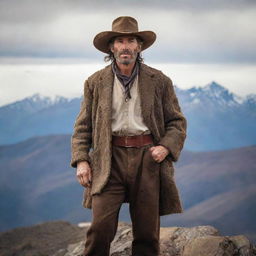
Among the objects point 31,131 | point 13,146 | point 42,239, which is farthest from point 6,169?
point 42,239

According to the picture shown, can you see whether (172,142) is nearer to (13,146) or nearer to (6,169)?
(6,169)

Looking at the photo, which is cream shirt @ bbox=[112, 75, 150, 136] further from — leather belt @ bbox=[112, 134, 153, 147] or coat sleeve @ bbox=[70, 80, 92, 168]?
coat sleeve @ bbox=[70, 80, 92, 168]

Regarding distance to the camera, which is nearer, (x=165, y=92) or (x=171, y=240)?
(x=165, y=92)

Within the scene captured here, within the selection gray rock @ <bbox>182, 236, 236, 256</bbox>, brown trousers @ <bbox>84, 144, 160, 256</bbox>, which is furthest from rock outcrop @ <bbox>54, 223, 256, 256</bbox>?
brown trousers @ <bbox>84, 144, 160, 256</bbox>

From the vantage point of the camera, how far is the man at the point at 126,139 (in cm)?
473

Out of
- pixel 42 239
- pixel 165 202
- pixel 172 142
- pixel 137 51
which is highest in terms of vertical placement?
pixel 137 51

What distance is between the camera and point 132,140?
473cm

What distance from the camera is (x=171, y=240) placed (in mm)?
7730

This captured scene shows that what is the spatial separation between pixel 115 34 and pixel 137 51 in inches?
8.7

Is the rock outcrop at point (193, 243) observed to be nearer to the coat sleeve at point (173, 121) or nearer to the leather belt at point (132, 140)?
the coat sleeve at point (173, 121)

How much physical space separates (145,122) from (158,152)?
0.26m

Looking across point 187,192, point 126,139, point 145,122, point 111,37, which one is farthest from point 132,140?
point 187,192

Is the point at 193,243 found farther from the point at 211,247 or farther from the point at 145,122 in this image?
the point at 145,122

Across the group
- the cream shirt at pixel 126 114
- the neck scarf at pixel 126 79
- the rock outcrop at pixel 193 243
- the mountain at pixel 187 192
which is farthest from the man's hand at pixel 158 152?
the mountain at pixel 187 192
